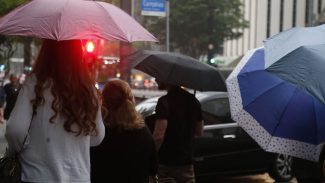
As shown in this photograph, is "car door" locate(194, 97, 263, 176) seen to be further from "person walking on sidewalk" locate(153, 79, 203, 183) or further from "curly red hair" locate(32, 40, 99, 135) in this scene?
"curly red hair" locate(32, 40, 99, 135)

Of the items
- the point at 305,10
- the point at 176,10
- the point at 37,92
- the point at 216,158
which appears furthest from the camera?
the point at 305,10

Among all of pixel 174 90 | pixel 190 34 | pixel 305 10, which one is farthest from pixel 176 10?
pixel 174 90

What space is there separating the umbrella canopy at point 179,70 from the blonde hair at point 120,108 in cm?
185

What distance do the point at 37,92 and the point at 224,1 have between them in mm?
52481

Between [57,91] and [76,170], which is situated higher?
[57,91]

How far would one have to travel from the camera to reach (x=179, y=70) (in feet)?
20.4

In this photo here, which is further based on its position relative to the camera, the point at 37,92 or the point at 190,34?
the point at 190,34

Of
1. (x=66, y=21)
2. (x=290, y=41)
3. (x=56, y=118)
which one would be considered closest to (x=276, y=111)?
(x=290, y=41)

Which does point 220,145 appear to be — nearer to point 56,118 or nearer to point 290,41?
point 290,41

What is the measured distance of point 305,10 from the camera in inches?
3307

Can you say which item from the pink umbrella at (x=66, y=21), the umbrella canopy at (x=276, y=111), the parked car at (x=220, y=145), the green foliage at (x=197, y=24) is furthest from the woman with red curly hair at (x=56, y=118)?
the green foliage at (x=197, y=24)

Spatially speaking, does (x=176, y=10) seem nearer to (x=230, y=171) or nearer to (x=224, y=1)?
(x=224, y=1)

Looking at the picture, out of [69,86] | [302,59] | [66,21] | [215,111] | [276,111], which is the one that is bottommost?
[215,111]

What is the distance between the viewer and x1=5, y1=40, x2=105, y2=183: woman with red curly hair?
3.30 m
